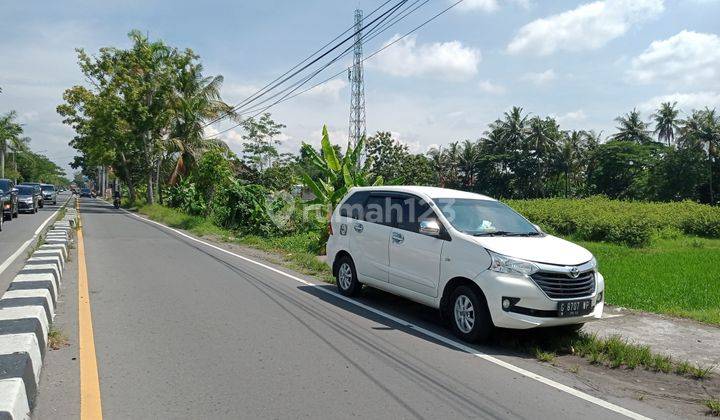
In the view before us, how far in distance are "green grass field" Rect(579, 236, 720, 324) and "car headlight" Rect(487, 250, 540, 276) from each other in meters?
3.63

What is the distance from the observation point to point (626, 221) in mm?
22750

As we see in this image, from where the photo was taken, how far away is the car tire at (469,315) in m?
6.17

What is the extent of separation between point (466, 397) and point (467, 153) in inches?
3053

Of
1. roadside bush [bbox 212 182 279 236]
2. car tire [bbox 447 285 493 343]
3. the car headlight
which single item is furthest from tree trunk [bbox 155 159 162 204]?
the car headlight

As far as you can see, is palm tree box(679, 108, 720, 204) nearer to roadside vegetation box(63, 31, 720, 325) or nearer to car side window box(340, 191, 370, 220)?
roadside vegetation box(63, 31, 720, 325)

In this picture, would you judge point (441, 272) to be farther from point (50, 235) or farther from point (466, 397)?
point (50, 235)

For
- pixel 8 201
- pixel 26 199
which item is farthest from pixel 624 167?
pixel 8 201

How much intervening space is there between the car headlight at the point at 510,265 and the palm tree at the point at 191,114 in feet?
104

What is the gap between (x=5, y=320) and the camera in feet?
16.9

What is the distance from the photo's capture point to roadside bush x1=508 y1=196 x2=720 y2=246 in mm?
22344

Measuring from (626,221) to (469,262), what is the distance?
1916 centimetres

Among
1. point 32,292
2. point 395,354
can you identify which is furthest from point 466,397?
point 32,292

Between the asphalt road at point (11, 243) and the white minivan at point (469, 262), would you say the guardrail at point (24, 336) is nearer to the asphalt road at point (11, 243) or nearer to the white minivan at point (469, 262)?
the asphalt road at point (11, 243)

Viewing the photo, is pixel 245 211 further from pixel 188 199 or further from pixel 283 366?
pixel 283 366
